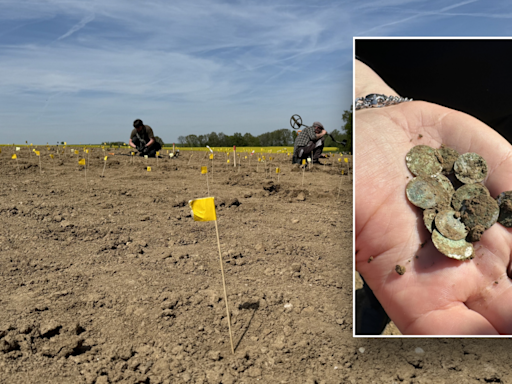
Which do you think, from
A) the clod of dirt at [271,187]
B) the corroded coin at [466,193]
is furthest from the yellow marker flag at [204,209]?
the clod of dirt at [271,187]

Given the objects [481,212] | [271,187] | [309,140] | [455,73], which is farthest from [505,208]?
[309,140]

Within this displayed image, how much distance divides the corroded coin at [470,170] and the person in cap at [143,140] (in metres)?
11.5

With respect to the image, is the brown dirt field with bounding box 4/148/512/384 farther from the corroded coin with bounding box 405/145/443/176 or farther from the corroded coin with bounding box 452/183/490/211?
the corroded coin with bounding box 405/145/443/176

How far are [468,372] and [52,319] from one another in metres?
3.38

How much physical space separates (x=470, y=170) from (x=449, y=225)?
341mm

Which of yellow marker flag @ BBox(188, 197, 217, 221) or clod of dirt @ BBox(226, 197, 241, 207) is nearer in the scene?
yellow marker flag @ BBox(188, 197, 217, 221)

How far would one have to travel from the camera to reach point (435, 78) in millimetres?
2189

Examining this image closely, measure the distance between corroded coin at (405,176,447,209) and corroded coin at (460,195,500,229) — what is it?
0.15m

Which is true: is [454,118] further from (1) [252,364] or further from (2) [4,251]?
(2) [4,251]

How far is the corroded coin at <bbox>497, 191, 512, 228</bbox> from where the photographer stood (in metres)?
2.10

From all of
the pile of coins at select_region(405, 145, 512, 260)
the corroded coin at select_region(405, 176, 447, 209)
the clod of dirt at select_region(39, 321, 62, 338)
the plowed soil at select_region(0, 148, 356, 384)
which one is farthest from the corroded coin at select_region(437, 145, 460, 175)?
the clod of dirt at select_region(39, 321, 62, 338)

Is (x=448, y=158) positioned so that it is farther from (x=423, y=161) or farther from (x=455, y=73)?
(x=455, y=73)

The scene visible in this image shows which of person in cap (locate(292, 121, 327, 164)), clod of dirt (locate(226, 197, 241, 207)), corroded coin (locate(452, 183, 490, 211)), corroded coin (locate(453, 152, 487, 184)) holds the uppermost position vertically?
person in cap (locate(292, 121, 327, 164))

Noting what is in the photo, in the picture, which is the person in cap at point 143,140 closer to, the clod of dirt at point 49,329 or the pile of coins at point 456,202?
the clod of dirt at point 49,329
